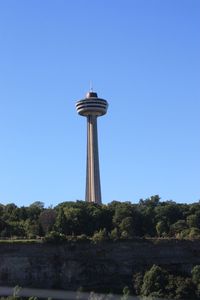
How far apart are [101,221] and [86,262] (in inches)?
263

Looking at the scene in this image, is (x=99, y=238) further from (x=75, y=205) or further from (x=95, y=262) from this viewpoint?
(x=75, y=205)

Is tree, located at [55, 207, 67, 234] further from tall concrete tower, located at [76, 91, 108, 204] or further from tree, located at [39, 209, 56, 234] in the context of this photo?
tall concrete tower, located at [76, 91, 108, 204]

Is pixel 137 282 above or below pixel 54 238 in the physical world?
below

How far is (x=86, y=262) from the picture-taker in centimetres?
3881

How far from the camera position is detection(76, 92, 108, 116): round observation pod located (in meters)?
72.5

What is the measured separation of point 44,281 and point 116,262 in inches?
148

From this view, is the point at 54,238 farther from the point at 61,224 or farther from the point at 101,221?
the point at 101,221

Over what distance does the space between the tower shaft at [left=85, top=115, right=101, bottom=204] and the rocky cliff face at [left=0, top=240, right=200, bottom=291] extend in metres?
30.8

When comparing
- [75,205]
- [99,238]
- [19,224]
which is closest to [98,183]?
[75,205]

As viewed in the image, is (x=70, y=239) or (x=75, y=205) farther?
(x=75, y=205)

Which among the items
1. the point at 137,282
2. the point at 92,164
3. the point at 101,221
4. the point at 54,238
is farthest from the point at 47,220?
the point at 92,164

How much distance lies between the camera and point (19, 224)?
4416cm

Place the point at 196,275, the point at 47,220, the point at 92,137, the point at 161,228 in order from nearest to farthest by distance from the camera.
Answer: the point at 196,275 → the point at 47,220 → the point at 161,228 → the point at 92,137

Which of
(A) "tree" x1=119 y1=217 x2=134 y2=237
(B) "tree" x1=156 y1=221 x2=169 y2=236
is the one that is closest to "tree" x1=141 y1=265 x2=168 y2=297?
(A) "tree" x1=119 y1=217 x2=134 y2=237
